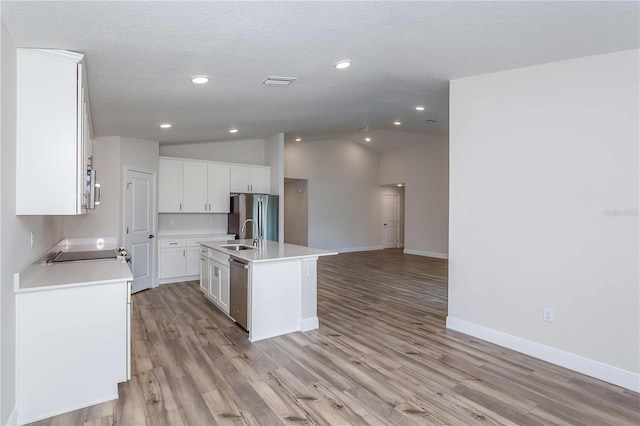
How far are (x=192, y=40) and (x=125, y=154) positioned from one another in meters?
3.86

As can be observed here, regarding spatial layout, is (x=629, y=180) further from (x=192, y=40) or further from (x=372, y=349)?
(x=192, y=40)

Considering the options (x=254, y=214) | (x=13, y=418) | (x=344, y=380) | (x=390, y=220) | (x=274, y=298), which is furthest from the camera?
(x=390, y=220)

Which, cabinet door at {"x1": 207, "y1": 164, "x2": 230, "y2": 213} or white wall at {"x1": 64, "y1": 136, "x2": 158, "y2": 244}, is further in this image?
cabinet door at {"x1": 207, "y1": 164, "x2": 230, "y2": 213}

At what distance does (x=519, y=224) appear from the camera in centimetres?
339

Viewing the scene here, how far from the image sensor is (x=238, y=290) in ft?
13.1

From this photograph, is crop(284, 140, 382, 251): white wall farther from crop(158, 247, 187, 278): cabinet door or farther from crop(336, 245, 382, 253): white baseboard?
crop(158, 247, 187, 278): cabinet door

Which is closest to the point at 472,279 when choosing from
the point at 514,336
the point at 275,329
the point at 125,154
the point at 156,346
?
the point at 514,336

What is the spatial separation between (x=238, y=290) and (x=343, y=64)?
2.63 meters

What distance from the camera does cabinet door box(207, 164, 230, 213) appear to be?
680cm

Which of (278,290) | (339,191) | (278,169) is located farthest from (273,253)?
(339,191)

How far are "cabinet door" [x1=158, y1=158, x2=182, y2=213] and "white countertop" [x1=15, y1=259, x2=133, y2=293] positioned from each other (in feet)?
10.2

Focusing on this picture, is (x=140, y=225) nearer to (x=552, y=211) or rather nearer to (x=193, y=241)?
(x=193, y=241)

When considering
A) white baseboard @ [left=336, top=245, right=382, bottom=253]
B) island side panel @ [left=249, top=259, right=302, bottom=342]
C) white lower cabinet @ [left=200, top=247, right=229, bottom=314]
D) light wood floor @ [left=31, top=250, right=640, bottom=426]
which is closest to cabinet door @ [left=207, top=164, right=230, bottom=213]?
white lower cabinet @ [left=200, top=247, right=229, bottom=314]

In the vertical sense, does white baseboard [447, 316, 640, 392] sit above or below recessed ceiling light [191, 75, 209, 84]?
below
